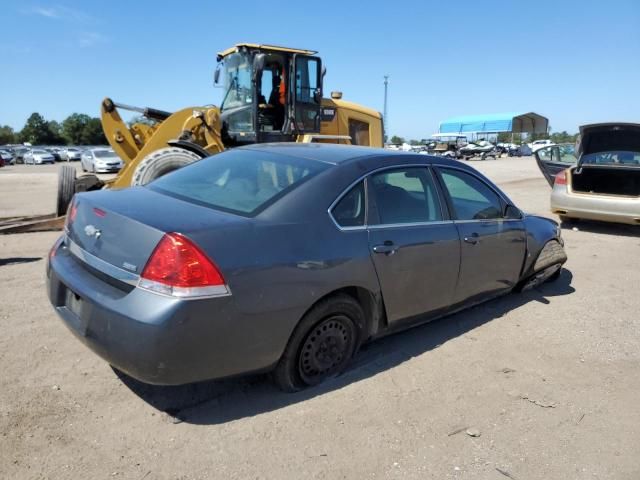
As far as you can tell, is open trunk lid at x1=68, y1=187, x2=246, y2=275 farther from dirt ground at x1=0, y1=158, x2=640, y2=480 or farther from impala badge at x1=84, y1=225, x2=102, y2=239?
dirt ground at x1=0, y1=158, x2=640, y2=480

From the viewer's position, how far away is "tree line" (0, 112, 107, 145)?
87.3m

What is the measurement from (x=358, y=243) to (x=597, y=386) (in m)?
2.00

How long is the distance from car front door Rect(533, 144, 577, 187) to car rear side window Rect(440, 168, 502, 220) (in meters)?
6.71

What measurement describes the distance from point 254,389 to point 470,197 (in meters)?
2.51

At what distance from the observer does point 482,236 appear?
163 inches

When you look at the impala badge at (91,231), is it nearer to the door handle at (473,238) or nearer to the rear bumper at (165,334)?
the rear bumper at (165,334)

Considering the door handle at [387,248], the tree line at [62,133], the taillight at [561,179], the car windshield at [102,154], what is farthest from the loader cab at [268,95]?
the tree line at [62,133]

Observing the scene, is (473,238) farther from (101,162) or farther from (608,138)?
(101,162)

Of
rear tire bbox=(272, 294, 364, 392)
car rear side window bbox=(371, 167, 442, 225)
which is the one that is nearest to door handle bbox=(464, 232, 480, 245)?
car rear side window bbox=(371, 167, 442, 225)

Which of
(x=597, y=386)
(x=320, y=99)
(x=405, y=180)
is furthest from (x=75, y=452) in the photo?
(x=320, y=99)

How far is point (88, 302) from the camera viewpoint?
8.80ft

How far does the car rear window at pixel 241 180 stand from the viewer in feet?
10.1

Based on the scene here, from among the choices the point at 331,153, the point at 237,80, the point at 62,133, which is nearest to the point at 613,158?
the point at 237,80

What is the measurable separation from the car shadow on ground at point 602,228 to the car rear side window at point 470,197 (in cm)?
585
